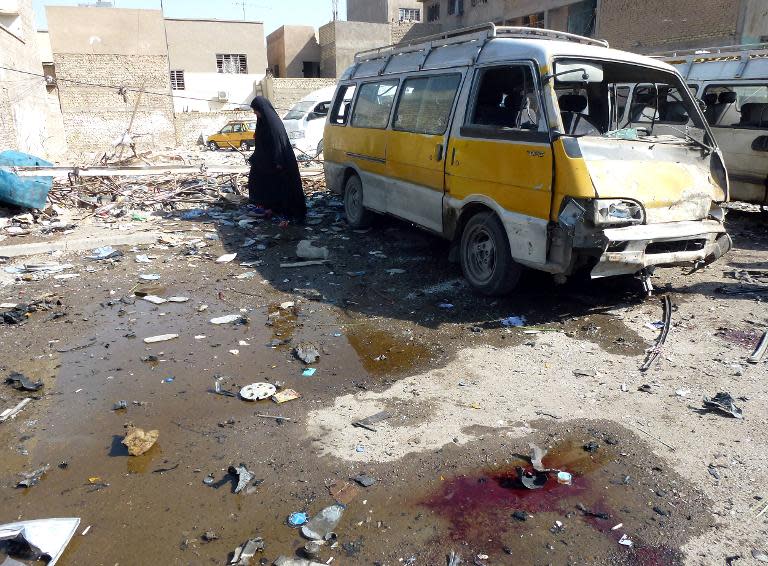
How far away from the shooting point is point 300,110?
19.4m

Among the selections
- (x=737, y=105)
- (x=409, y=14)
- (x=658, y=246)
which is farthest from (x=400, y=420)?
(x=409, y=14)

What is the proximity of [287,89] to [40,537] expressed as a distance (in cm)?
3436

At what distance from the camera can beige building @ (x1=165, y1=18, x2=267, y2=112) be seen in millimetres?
35688

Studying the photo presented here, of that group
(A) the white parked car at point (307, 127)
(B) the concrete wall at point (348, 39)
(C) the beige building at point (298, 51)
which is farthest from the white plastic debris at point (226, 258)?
(C) the beige building at point (298, 51)

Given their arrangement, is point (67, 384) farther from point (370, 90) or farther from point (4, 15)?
point (4, 15)

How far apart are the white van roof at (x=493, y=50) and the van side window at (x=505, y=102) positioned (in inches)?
5.5

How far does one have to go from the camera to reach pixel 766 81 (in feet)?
24.7

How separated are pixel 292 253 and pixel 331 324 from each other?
2.43m

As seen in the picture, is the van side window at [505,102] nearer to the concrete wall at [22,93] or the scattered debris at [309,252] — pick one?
the scattered debris at [309,252]

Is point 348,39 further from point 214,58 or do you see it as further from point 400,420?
point 400,420

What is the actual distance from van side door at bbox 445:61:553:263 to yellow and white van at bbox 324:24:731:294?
11mm

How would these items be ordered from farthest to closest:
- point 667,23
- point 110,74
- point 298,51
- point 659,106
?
point 298,51 → point 110,74 → point 667,23 → point 659,106

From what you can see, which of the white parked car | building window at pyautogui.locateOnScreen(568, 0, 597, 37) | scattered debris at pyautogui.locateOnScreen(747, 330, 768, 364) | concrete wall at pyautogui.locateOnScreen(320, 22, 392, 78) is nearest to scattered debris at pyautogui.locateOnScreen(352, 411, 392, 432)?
scattered debris at pyautogui.locateOnScreen(747, 330, 768, 364)

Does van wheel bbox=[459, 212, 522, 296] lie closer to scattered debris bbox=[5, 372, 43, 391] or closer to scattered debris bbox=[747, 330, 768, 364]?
scattered debris bbox=[747, 330, 768, 364]
